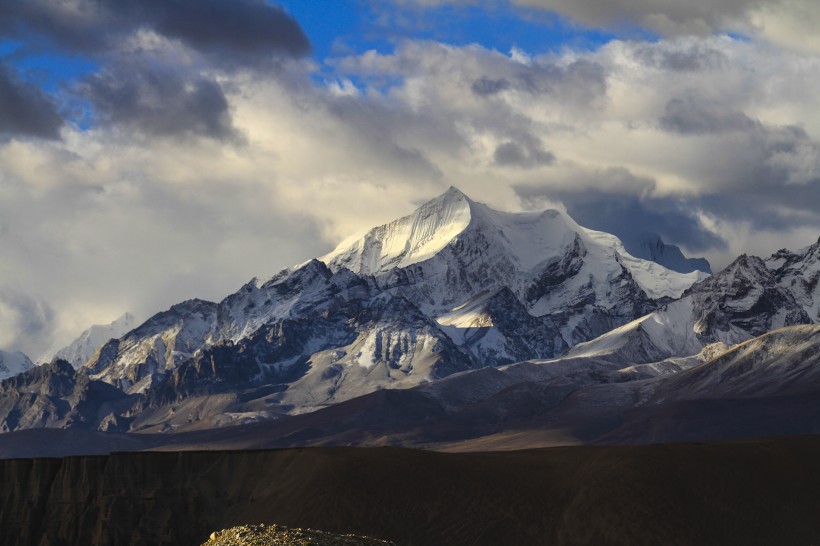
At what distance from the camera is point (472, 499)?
185 meters

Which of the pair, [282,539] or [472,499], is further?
[472,499]

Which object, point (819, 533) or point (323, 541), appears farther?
point (819, 533)

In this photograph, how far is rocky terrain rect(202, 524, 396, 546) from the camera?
94.4 m

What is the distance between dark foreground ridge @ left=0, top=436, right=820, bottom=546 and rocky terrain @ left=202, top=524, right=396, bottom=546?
7369 cm

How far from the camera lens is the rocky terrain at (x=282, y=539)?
310ft

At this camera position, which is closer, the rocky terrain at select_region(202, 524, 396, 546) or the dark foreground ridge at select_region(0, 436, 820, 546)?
the rocky terrain at select_region(202, 524, 396, 546)

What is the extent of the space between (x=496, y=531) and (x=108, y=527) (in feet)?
176

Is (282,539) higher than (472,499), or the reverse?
(472,499)

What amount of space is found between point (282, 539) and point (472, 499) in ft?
302

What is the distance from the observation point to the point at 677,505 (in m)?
180

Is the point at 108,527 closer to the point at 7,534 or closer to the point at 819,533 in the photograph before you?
the point at 7,534

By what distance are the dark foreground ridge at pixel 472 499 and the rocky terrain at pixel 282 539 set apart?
73.7 metres

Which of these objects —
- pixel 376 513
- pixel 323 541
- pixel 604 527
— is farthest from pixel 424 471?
pixel 323 541

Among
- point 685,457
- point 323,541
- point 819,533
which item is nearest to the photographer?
point 323,541
